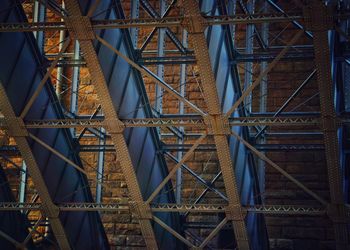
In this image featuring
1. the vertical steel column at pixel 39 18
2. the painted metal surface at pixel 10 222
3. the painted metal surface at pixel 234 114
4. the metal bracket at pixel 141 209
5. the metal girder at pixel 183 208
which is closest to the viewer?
the painted metal surface at pixel 234 114

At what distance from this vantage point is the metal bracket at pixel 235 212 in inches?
611

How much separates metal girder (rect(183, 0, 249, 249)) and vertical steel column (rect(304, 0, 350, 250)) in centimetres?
183

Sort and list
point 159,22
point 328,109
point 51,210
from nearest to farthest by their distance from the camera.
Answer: point 159,22, point 328,109, point 51,210

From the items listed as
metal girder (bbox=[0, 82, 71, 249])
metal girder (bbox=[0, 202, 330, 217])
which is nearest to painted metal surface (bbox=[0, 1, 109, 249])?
metal girder (bbox=[0, 82, 71, 249])

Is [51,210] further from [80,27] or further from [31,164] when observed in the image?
[80,27]

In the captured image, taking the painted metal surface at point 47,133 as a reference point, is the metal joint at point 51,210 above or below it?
below

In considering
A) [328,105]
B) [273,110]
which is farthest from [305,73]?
[328,105]

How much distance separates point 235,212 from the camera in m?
15.6

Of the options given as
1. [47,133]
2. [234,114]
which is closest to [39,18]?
[47,133]

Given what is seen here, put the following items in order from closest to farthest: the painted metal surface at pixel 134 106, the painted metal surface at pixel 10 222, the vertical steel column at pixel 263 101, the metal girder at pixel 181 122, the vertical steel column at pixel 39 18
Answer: the metal girder at pixel 181 122 < the painted metal surface at pixel 134 106 < the vertical steel column at pixel 39 18 < the painted metal surface at pixel 10 222 < the vertical steel column at pixel 263 101

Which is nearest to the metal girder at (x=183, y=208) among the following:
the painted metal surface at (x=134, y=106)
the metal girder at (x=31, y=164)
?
the metal girder at (x=31, y=164)

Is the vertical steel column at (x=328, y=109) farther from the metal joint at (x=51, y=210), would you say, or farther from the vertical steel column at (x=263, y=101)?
the metal joint at (x=51, y=210)

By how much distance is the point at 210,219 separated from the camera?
19859mm

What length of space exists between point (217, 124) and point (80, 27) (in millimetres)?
3112
